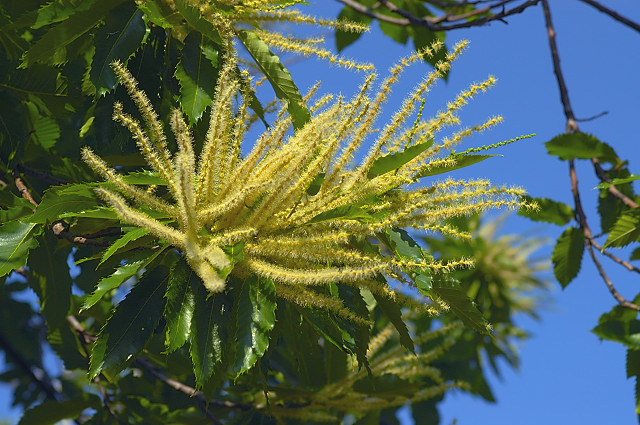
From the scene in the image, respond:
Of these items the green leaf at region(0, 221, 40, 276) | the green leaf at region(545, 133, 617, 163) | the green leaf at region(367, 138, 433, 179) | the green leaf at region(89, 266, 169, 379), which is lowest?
the green leaf at region(89, 266, 169, 379)

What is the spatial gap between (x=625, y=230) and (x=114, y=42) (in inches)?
109

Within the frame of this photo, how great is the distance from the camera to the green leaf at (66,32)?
9.01 feet

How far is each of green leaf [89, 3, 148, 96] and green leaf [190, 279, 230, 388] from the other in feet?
2.93

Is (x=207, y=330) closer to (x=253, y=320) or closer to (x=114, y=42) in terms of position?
(x=253, y=320)

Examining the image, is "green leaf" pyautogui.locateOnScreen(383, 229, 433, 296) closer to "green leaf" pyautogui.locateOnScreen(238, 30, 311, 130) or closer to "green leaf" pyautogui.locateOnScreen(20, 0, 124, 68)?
"green leaf" pyautogui.locateOnScreen(238, 30, 311, 130)

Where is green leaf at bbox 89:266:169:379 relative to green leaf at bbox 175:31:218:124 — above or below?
below

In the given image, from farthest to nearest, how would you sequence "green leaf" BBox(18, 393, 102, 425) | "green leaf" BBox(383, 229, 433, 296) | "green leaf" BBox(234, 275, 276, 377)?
"green leaf" BBox(18, 393, 102, 425) → "green leaf" BBox(383, 229, 433, 296) → "green leaf" BBox(234, 275, 276, 377)

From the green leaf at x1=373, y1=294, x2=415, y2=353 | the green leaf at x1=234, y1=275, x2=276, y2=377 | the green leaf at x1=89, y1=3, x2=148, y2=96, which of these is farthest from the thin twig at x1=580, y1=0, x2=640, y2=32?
the green leaf at x1=234, y1=275, x2=276, y2=377

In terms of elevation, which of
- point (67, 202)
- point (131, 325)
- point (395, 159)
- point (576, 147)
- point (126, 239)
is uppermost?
point (576, 147)

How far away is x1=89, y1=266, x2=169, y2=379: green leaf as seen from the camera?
237 centimetres

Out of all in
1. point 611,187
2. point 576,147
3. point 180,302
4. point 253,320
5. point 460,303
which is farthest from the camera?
point 611,187

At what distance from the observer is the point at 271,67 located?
9.74 ft

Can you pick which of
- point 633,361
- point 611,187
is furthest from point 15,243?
point 633,361

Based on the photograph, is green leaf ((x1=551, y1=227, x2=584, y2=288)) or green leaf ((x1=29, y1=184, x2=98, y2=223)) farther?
green leaf ((x1=551, y1=227, x2=584, y2=288))
